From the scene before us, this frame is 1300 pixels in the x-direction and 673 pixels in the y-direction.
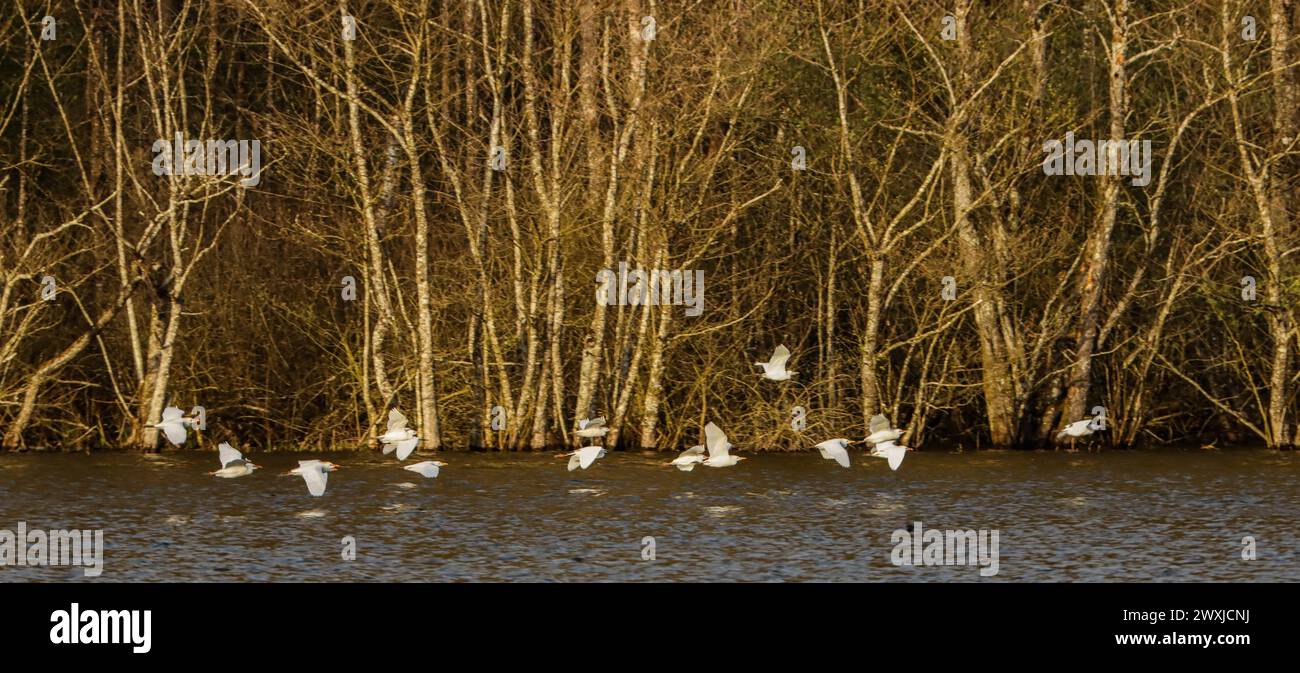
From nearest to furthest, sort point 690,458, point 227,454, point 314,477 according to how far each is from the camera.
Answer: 1. point 314,477
2. point 227,454
3. point 690,458

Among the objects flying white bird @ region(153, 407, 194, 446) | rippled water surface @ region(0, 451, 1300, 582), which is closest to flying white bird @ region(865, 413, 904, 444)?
rippled water surface @ region(0, 451, 1300, 582)

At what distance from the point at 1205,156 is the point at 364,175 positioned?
11374 millimetres

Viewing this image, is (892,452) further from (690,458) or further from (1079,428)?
(1079,428)

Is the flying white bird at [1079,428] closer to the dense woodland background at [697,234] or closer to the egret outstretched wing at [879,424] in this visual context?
the dense woodland background at [697,234]

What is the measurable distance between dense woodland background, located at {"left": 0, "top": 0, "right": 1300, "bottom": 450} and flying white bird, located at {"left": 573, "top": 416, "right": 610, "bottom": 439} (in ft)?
1.72

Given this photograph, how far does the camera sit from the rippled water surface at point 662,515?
53.6ft

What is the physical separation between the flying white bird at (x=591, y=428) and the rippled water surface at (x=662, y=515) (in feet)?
1.40

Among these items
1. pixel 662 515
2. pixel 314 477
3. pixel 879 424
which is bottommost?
pixel 662 515

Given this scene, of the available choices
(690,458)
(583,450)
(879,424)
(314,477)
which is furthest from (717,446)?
(314,477)

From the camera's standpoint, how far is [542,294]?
26.1 meters

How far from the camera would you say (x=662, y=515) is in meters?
19.6

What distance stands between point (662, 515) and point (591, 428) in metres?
4.62

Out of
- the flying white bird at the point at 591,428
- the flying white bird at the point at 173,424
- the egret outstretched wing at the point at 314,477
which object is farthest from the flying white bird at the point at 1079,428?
the flying white bird at the point at 173,424

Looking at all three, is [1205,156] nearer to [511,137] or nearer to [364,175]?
[511,137]
